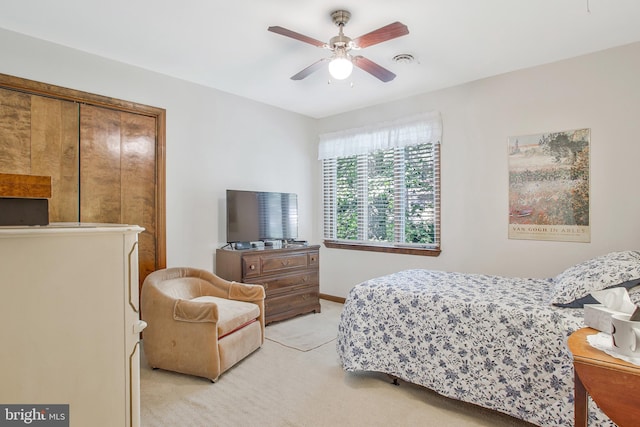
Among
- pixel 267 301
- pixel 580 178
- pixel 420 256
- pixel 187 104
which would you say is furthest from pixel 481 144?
pixel 187 104

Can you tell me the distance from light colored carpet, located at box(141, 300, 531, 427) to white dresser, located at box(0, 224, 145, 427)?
3.87ft

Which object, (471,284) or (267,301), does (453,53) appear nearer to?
(471,284)

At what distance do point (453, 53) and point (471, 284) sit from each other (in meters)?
2.01

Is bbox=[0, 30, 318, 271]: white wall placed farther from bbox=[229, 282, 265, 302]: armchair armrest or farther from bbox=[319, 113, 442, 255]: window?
bbox=[229, 282, 265, 302]: armchair armrest

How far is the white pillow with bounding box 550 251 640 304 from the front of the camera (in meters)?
2.07

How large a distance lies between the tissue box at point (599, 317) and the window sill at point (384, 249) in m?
2.45

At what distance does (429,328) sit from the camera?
2.44m

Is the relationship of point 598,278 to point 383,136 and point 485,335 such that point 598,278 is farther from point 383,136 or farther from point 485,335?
point 383,136

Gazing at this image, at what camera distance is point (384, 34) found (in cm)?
230

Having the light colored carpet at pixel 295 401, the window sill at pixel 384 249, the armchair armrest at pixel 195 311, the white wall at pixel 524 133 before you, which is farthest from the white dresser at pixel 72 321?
the window sill at pixel 384 249

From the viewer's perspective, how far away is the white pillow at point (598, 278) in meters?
2.07

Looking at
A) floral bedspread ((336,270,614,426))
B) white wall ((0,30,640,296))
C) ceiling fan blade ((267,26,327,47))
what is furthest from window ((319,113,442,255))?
ceiling fan blade ((267,26,327,47))

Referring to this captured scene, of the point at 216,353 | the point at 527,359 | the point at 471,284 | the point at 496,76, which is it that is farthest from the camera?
the point at 496,76

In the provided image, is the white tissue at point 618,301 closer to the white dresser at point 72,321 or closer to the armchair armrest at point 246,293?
the white dresser at point 72,321
